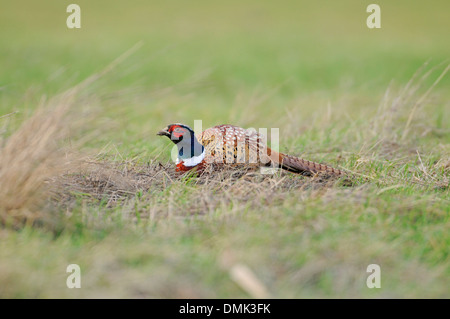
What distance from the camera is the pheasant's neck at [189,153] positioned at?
4.17m

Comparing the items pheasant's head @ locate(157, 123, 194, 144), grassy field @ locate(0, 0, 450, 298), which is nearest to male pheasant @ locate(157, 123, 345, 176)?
pheasant's head @ locate(157, 123, 194, 144)

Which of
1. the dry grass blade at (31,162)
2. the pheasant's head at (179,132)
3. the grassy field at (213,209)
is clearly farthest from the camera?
the pheasant's head at (179,132)

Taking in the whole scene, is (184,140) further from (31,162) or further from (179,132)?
(31,162)

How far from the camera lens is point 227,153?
423 centimetres

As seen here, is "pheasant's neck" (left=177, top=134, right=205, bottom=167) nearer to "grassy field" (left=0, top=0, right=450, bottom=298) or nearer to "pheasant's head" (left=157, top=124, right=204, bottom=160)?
"pheasant's head" (left=157, top=124, right=204, bottom=160)

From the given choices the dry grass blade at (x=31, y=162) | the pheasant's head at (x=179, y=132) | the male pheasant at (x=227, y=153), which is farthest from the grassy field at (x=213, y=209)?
the pheasant's head at (x=179, y=132)

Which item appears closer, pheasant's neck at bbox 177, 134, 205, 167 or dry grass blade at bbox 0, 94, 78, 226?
dry grass blade at bbox 0, 94, 78, 226

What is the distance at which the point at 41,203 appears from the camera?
10.9 feet

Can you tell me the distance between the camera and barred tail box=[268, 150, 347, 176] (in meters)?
4.19

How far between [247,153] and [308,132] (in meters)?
1.77

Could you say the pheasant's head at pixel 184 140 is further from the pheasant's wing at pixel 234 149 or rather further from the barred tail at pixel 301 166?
the barred tail at pixel 301 166

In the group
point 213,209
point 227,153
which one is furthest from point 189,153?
point 213,209
